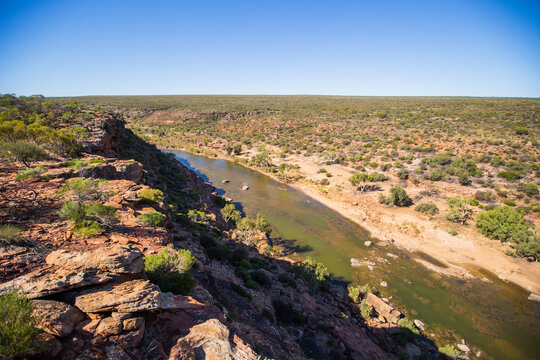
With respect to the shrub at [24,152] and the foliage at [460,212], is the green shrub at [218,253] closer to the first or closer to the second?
the shrub at [24,152]

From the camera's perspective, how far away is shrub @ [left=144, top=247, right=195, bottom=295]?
8.37 metres

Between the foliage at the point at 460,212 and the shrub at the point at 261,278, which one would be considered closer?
the shrub at the point at 261,278

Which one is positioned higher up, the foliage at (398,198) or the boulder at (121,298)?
the boulder at (121,298)

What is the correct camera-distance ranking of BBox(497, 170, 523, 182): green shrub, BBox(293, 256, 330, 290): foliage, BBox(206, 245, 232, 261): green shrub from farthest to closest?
1. BBox(497, 170, 523, 182): green shrub
2. BBox(293, 256, 330, 290): foliage
3. BBox(206, 245, 232, 261): green shrub

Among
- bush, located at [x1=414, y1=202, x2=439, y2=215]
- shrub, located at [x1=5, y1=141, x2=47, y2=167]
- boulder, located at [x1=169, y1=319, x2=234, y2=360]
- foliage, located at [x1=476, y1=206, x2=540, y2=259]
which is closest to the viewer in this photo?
boulder, located at [x1=169, y1=319, x2=234, y2=360]

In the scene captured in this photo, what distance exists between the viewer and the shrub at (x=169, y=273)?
27.5ft

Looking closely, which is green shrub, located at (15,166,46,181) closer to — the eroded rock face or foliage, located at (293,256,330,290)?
the eroded rock face

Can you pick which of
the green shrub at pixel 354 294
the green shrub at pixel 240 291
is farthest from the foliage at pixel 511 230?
the green shrub at pixel 240 291

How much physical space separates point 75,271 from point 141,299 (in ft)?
6.14

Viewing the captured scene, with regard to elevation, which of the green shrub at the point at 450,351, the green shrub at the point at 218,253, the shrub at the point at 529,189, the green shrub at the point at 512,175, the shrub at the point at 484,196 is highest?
the green shrub at the point at 512,175

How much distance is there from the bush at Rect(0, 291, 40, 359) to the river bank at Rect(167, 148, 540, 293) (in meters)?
29.4

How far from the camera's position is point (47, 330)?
4633 millimetres

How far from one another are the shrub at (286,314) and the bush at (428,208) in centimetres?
2606

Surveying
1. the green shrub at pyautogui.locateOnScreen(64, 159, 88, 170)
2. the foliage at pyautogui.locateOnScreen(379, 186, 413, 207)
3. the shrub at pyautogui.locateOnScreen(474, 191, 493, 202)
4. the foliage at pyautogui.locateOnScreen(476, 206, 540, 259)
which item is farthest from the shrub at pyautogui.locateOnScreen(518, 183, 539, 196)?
the green shrub at pyautogui.locateOnScreen(64, 159, 88, 170)
